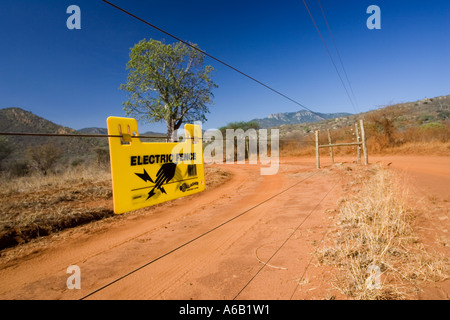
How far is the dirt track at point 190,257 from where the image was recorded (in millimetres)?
2576

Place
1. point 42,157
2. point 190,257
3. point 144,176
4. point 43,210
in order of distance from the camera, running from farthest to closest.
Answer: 1. point 42,157
2. point 43,210
3. point 190,257
4. point 144,176

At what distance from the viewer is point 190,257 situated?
11.3 feet

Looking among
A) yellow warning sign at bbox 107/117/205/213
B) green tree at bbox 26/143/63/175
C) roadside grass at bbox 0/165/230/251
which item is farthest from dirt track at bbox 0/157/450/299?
green tree at bbox 26/143/63/175

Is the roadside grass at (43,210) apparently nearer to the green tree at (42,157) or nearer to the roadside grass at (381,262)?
the roadside grass at (381,262)

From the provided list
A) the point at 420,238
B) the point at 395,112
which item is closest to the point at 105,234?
the point at 420,238

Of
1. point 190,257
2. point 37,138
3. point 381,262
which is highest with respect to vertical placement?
point 37,138

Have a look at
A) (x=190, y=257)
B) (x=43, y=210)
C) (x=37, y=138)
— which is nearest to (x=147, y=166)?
(x=190, y=257)

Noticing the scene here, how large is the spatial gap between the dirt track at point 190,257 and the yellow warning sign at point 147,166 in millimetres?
1348

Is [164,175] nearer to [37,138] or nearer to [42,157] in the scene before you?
[42,157]

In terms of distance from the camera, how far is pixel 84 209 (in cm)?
616

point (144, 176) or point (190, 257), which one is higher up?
point (144, 176)

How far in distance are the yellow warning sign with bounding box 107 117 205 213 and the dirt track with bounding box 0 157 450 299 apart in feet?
4.42

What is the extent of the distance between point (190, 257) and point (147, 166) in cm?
223
